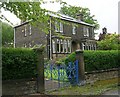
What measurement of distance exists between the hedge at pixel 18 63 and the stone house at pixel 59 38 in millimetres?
20840

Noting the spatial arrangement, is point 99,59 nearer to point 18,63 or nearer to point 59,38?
point 18,63

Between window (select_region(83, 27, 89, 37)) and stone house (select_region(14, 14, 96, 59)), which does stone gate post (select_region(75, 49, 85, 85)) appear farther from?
window (select_region(83, 27, 89, 37))

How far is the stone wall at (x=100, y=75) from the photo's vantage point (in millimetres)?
15072

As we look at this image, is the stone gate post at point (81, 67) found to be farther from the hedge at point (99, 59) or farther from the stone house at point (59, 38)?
the stone house at point (59, 38)

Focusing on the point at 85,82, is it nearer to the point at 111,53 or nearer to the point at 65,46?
the point at 111,53

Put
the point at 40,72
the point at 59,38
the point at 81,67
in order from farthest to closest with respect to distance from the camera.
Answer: the point at 59,38 < the point at 81,67 < the point at 40,72

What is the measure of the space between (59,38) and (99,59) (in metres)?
19.9

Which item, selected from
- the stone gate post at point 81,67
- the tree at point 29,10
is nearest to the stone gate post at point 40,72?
the tree at point 29,10

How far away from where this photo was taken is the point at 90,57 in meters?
15.6

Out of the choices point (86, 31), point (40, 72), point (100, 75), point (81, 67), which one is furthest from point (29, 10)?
point (86, 31)

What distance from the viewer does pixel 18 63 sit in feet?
35.9

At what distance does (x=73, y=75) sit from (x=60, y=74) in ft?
2.60

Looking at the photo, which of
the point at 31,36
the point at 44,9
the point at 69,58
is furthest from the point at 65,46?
the point at 44,9

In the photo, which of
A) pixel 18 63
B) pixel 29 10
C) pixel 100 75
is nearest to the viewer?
pixel 29 10
